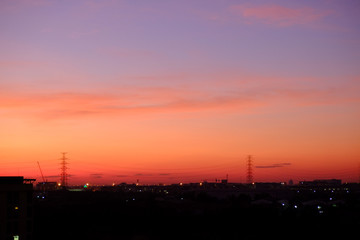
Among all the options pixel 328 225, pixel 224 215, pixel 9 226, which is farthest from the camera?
pixel 224 215

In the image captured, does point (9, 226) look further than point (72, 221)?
No

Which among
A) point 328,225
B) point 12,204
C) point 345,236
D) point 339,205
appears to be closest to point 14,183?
point 12,204

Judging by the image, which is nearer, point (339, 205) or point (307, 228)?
point (307, 228)

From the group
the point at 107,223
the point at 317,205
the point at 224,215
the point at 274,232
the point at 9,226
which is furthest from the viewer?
the point at 317,205

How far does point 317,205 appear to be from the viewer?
85.8 m

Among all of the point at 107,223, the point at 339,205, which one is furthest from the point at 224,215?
the point at 339,205

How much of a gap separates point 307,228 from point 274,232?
16.3 ft

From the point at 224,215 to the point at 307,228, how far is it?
1822 cm

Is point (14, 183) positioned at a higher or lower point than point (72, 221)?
higher

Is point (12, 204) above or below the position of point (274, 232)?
above

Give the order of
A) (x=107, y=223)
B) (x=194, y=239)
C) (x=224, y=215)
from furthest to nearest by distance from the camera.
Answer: (x=224, y=215) < (x=107, y=223) < (x=194, y=239)

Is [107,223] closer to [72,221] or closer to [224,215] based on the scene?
[72,221]

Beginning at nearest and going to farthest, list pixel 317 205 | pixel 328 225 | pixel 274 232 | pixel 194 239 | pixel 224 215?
pixel 194 239 → pixel 274 232 → pixel 328 225 → pixel 224 215 → pixel 317 205

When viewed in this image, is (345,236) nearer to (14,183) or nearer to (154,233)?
(154,233)
